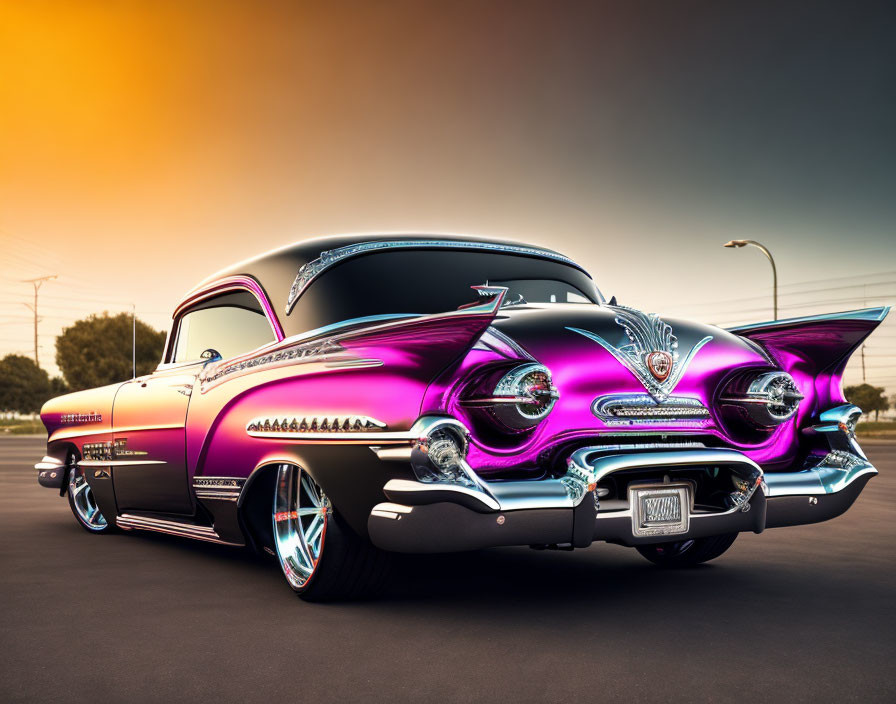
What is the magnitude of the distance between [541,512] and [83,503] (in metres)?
4.78

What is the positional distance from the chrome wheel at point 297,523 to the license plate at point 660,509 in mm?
1387

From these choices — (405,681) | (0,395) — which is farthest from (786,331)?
(0,395)

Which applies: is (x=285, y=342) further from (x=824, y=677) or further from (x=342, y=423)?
(x=824, y=677)

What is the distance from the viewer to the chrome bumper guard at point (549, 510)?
3.29 metres

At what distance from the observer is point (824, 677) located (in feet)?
9.73

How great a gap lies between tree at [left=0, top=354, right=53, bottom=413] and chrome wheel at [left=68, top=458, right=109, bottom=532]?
63.0 metres

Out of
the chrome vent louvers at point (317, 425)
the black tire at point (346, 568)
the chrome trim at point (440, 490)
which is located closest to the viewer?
the chrome trim at point (440, 490)

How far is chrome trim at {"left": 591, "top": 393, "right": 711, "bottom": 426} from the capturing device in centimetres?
369

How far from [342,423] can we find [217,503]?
4.41 ft

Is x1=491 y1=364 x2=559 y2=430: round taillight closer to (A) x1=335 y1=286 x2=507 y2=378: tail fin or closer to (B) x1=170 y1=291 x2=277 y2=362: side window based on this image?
(A) x1=335 y1=286 x2=507 y2=378: tail fin

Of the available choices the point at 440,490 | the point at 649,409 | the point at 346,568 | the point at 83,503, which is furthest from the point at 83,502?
the point at 649,409

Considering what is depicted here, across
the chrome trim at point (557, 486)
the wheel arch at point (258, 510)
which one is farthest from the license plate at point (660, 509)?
the wheel arch at point (258, 510)

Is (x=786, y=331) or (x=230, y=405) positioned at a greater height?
(x=786, y=331)

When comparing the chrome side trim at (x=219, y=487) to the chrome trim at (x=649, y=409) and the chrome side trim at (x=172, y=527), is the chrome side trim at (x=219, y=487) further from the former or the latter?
the chrome trim at (x=649, y=409)
